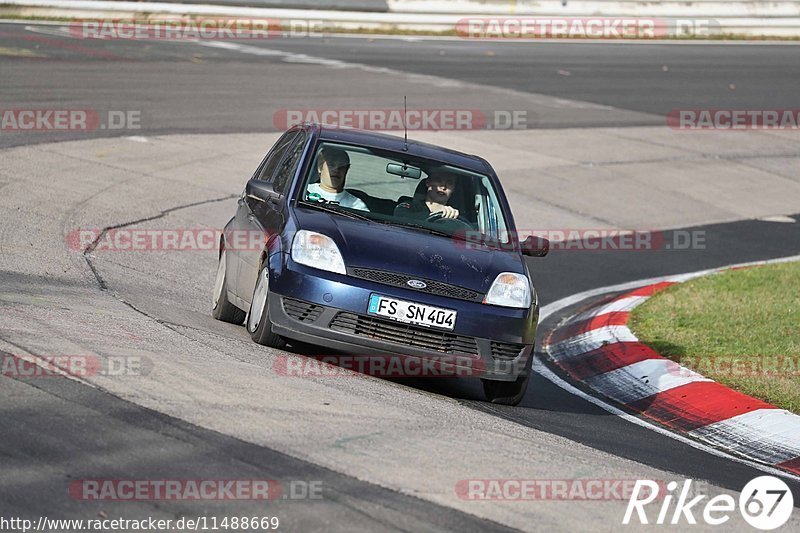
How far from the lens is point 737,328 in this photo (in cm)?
1114

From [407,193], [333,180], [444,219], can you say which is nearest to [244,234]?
[333,180]

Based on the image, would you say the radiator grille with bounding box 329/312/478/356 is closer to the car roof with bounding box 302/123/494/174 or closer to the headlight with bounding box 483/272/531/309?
the headlight with bounding box 483/272/531/309

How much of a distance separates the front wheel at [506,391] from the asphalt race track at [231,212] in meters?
0.15

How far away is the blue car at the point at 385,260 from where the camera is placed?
7.90m

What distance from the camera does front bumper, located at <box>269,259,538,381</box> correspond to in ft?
25.8

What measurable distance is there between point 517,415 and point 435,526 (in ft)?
9.67

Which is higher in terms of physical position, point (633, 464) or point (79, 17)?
point (79, 17)

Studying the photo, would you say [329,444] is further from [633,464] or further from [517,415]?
[517,415]

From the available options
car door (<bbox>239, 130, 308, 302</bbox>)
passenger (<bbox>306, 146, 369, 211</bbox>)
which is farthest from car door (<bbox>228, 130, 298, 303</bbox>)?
passenger (<bbox>306, 146, 369, 211</bbox>)

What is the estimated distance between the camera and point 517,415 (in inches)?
320

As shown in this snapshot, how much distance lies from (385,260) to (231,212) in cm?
706

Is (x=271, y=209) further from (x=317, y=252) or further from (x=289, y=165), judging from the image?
(x=317, y=252)

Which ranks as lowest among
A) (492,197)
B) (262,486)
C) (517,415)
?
(517,415)

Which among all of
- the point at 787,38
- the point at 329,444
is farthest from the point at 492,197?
the point at 787,38
